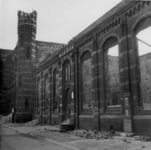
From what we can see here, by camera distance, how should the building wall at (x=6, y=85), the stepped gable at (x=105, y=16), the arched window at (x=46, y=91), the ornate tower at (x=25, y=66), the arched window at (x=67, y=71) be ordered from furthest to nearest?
1. the building wall at (x=6, y=85)
2. the ornate tower at (x=25, y=66)
3. the arched window at (x=46, y=91)
4. the arched window at (x=67, y=71)
5. the stepped gable at (x=105, y=16)

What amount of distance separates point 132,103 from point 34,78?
25228mm

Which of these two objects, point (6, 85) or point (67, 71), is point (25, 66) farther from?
point (67, 71)

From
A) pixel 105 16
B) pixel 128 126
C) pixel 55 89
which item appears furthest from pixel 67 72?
pixel 128 126

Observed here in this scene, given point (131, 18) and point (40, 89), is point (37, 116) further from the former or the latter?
point (131, 18)

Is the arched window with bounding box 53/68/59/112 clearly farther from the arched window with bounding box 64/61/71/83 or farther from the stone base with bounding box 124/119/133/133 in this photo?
the stone base with bounding box 124/119/133/133

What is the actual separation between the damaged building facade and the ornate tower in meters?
3.82

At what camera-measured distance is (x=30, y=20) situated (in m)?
38.6

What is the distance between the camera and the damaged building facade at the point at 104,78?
567 inches

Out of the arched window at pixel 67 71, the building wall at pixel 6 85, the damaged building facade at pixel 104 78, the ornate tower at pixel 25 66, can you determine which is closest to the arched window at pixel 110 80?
the damaged building facade at pixel 104 78

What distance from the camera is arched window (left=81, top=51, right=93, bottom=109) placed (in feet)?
67.2

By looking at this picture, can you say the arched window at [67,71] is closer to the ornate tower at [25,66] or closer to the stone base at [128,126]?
the stone base at [128,126]

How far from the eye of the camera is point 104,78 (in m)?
18.0

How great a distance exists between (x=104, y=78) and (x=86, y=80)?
3.52 metres

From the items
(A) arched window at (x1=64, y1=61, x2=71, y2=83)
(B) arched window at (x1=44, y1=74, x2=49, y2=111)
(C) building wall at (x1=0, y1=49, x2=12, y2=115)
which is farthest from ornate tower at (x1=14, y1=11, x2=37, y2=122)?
(A) arched window at (x1=64, y1=61, x2=71, y2=83)
